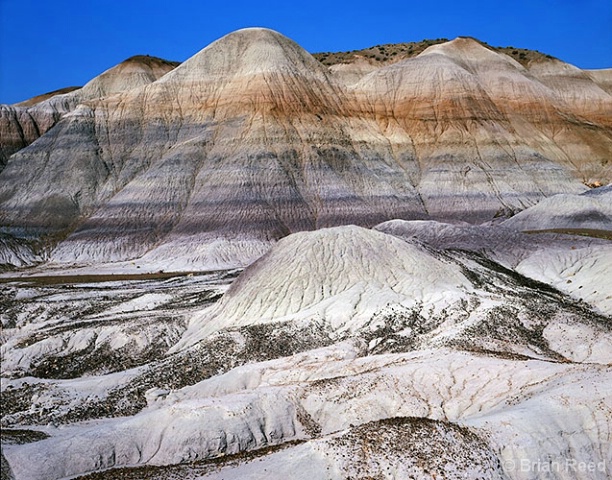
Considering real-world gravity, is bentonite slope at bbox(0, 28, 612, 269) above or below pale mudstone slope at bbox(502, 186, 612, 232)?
above

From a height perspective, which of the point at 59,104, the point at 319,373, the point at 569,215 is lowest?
the point at 319,373

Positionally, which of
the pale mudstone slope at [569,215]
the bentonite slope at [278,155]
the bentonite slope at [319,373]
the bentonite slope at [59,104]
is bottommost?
the bentonite slope at [319,373]

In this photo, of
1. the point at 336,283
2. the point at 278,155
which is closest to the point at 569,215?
the point at 278,155

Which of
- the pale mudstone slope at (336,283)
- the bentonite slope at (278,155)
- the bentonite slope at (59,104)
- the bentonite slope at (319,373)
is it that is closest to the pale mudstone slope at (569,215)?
the bentonite slope at (278,155)

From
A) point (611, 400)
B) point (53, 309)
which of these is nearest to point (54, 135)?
point (53, 309)

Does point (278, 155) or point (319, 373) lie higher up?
point (278, 155)

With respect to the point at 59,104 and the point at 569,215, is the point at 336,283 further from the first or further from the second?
the point at 59,104

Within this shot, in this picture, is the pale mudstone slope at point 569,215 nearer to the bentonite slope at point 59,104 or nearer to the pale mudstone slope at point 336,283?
the pale mudstone slope at point 336,283

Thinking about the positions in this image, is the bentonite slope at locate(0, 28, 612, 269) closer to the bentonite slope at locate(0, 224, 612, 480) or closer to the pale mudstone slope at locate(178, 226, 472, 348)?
the pale mudstone slope at locate(178, 226, 472, 348)

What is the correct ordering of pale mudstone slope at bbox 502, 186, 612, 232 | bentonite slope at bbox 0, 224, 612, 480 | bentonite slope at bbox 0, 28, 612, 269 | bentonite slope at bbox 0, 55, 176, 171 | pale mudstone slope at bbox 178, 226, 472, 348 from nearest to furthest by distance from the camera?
bentonite slope at bbox 0, 224, 612, 480 → pale mudstone slope at bbox 178, 226, 472, 348 → pale mudstone slope at bbox 502, 186, 612, 232 → bentonite slope at bbox 0, 28, 612, 269 → bentonite slope at bbox 0, 55, 176, 171

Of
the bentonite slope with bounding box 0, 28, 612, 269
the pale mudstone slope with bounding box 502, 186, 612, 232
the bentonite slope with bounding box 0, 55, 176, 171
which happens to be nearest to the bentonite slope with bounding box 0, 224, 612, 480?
the pale mudstone slope with bounding box 502, 186, 612, 232
